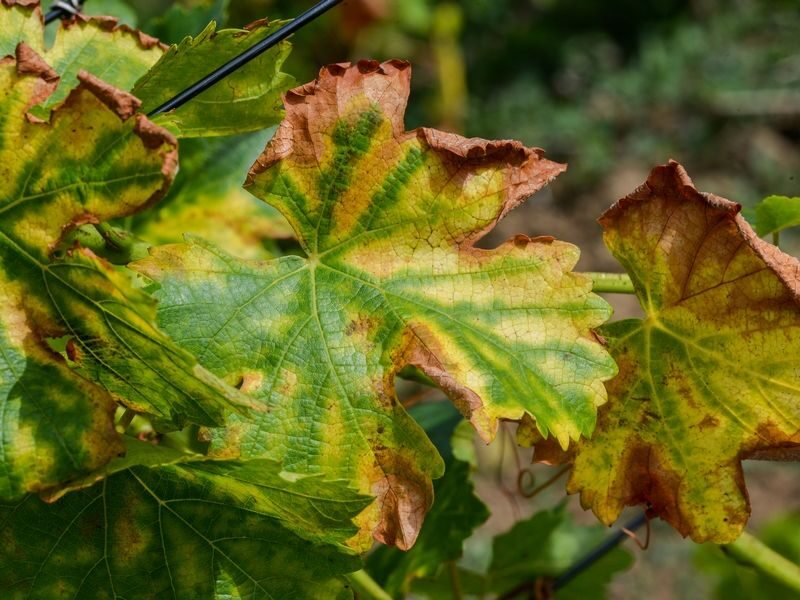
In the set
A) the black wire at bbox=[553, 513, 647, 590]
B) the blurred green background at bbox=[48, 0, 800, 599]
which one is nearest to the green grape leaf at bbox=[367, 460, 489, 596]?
the black wire at bbox=[553, 513, 647, 590]

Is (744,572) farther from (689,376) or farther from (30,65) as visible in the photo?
(30,65)

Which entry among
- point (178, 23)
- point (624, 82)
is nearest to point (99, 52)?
point (178, 23)

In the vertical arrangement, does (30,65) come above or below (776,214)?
above

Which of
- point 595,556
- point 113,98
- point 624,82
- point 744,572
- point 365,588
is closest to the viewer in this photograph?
point 113,98

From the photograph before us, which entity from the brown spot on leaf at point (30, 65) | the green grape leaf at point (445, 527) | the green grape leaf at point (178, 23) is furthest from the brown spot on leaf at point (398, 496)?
the green grape leaf at point (178, 23)

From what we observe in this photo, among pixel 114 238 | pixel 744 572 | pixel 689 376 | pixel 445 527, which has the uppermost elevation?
pixel 114 238

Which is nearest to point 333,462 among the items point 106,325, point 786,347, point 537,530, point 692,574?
point 106,325

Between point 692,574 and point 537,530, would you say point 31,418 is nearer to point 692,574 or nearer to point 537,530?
point 537,530
